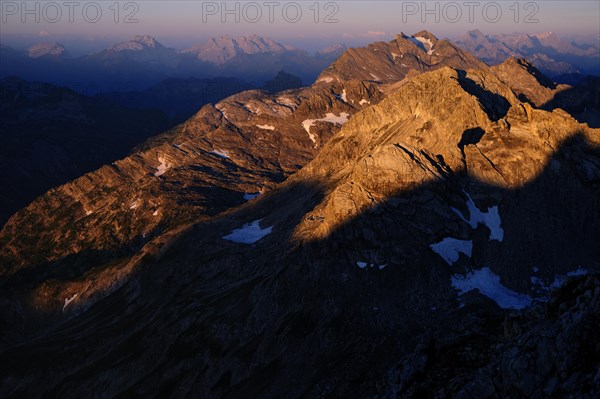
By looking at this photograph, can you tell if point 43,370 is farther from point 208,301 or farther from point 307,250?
point 307,250

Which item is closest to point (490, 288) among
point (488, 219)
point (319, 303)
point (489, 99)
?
point (488, 219)

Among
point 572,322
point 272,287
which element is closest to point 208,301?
point 272,287

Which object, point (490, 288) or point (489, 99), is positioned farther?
point (489, 99)

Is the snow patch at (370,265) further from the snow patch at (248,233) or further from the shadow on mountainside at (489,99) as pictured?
the shadow on mountainside at (489,99)

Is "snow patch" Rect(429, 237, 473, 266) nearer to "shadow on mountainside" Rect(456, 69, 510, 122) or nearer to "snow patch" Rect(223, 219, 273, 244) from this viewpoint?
"snow patch" Rect(223, 219, 273, 244)

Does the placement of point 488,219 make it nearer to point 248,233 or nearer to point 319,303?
point 319,303

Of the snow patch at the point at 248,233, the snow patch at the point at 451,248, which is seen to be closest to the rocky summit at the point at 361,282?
the snow patch at the point at 451,248

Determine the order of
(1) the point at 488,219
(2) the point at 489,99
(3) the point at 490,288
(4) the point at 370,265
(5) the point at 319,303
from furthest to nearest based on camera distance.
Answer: (2) the point at 489,99 < (1) the point at 488,219 < (4) the point at 370,265 < (5) the point at 319,303 < (3) the point at 490,288
